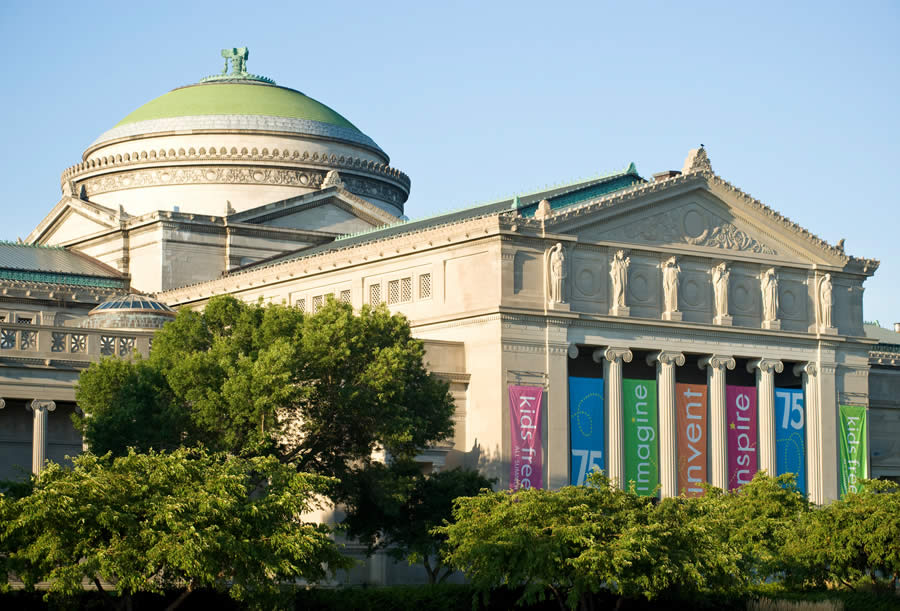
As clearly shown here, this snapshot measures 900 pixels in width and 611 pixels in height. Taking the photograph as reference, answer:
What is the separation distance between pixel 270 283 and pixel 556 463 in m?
21.1

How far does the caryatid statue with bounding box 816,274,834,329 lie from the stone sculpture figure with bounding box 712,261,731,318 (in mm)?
6591

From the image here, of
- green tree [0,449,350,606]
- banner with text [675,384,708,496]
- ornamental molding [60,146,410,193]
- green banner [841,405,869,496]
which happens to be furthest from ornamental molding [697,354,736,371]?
green tree [0,449,350,606]

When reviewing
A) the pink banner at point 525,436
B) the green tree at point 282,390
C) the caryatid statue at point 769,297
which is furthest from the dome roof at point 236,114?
the green tree at point 282,390

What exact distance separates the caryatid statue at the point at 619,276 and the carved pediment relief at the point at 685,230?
1.03 metres

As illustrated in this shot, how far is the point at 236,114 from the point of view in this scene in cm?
10056

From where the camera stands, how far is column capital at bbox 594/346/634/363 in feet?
237

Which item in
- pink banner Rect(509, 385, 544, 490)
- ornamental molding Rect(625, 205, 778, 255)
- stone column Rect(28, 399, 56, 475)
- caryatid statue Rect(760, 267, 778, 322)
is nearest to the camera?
stone column Rect(28, 399, 56, 475)

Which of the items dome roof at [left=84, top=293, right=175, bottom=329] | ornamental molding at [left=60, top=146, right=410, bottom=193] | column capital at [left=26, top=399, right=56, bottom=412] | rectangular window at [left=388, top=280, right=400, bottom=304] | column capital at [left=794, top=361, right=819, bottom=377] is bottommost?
column capital at [left=26, top=399, right=56, bottom=412]

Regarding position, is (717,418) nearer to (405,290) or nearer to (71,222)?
(405,290)

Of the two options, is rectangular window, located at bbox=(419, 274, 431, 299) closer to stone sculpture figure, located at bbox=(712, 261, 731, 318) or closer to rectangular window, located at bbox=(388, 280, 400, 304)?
rectangular window, located at bbox=(388, 280, 400, 304)

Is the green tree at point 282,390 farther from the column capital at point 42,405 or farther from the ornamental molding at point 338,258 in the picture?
the ornamental molding at point 338,258

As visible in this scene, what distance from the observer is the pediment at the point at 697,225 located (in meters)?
72.7

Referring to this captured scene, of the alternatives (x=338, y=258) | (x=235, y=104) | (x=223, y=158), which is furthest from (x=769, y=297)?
(x=235, y=104)

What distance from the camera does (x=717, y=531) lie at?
53406mm
